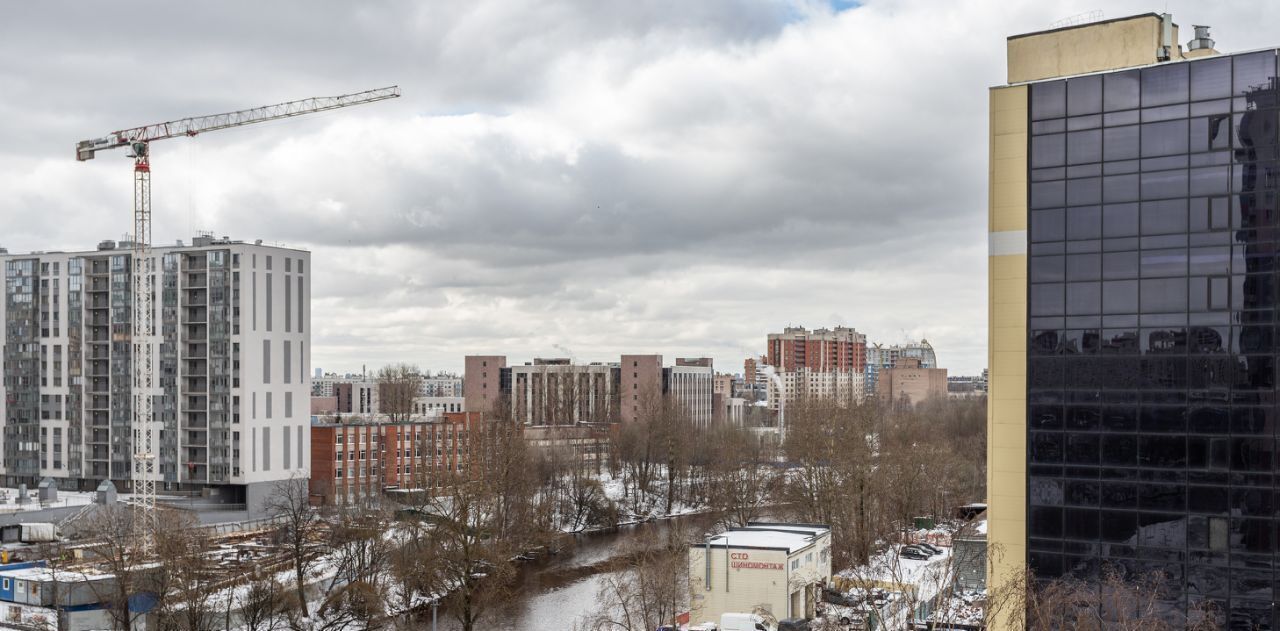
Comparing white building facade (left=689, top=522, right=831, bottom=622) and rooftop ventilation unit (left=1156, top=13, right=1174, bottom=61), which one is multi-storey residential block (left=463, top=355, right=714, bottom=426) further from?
rooftop ventilation unit (left=1156, top=13, right=1174, bottom=61)

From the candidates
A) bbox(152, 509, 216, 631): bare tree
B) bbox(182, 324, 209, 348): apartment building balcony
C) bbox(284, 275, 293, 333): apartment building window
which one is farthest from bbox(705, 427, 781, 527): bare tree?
bbox(182, 324, 209, 348): apartment building balcony

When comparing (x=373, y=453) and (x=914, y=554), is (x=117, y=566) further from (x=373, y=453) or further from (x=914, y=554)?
(x=373, y=453)

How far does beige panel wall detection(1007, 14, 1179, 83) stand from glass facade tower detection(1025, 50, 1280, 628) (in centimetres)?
86

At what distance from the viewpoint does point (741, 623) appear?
36.7m

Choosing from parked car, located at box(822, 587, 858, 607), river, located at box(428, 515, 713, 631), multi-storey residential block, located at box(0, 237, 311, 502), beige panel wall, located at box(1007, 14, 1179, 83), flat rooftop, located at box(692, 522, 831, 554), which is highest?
beige panel wall, located at box(1007, 14, 1179, 83)

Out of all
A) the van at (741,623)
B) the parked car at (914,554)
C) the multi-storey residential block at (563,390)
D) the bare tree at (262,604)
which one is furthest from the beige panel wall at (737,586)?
the multi-storey residential block at (563,390)

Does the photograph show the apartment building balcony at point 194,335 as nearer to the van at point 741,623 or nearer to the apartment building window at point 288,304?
the apartment building window at point 288,304

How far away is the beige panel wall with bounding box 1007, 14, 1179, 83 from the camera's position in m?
30.1

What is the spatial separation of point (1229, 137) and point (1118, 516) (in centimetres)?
1054

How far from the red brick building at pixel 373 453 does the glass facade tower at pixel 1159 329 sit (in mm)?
52647

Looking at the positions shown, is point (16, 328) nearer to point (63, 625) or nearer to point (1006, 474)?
point (63, 625)

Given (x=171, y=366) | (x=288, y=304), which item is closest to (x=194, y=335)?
(x=171, y=366)

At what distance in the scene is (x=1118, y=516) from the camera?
28875 mm

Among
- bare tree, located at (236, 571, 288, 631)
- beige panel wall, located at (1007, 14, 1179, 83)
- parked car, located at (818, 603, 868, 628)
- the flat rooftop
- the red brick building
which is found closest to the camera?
beige panel wall, located at (1007, 14, 1179, 83)
